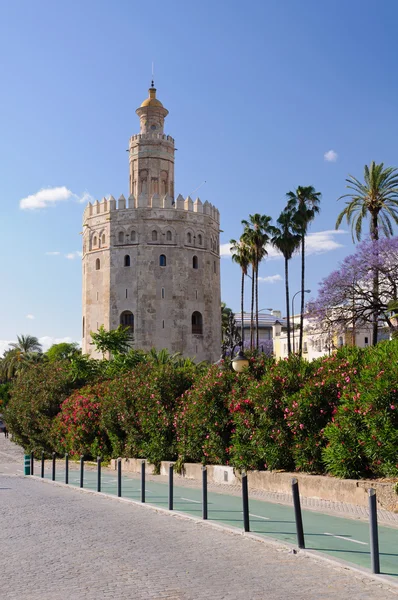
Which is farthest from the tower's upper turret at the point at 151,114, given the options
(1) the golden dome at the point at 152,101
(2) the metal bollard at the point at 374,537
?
(2) the metal bollard at the point at 374,537

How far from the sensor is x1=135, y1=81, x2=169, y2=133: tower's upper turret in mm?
61656

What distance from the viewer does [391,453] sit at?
35.5ft

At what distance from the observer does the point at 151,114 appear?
61.7m

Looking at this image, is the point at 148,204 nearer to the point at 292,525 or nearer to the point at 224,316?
the point at 224,316

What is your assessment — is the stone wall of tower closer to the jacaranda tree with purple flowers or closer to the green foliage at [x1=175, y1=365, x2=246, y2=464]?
the jacaranda tree with purple flowers

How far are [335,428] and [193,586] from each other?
19.7 feet

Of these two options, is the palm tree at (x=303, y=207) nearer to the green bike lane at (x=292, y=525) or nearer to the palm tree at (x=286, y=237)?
the palm tree at (x=286, y=237)

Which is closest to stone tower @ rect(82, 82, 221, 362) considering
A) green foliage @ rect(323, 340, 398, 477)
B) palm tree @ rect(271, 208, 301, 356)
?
palm tree @ rect(271, 208, 301, 356)

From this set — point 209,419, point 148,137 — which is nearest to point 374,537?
point 209,419

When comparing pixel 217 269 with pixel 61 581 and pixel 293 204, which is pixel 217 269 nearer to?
pixel 293 204

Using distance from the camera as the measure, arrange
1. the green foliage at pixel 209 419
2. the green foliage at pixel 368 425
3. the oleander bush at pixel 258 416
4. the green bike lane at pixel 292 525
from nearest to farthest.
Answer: the green bike lane at pixel 292 525, the green foliage at pixel 368 425, the oleander bush at pixel 258 416, the green foliage at pixel 209 419

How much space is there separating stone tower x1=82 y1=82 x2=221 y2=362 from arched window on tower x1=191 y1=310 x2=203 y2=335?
0.28 feet

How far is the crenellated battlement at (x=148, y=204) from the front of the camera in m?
58.1

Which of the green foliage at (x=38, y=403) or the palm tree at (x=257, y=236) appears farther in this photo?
the palm tree at (x=257, y=236)
